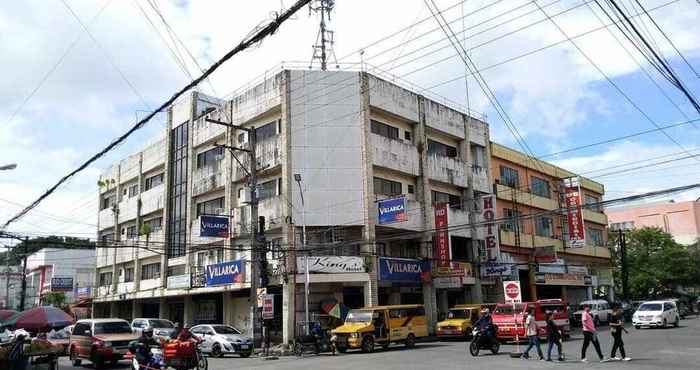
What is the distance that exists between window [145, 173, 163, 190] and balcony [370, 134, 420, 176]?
65.5ft

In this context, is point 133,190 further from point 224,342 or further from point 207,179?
point 224,342

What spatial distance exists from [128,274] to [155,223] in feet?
20.1

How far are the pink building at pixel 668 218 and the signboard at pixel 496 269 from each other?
44557mm

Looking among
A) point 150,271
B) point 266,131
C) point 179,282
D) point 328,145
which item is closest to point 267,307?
point 328,145

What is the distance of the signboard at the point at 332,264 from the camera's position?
98.5ft

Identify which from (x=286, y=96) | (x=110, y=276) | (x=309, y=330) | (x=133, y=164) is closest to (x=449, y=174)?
(x=286, y=96)

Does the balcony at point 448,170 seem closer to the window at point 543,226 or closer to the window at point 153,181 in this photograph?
the window at point 543,226

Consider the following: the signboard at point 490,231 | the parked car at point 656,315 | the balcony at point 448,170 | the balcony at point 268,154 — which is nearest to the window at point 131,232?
the balcony at point 268,154

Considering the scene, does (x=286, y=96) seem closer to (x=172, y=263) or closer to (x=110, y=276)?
(x=172, y=263)

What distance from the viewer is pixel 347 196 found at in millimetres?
32000

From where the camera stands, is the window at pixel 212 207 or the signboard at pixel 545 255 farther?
the signboard at pixel 545 255

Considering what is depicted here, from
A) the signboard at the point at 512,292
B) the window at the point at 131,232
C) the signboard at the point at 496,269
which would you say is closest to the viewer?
the signboard at the point at 512,292

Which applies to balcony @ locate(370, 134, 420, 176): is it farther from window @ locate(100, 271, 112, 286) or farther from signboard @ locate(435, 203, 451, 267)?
window @ locate(100, 271, 112, 286)

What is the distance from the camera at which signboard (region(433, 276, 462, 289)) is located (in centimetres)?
3419
